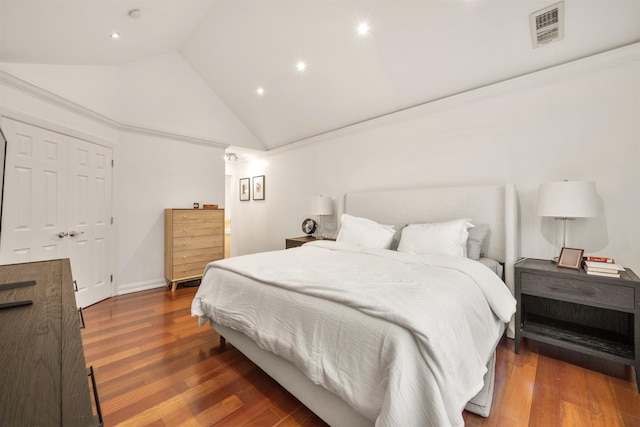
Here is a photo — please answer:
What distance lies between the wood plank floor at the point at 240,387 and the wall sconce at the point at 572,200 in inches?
44.8

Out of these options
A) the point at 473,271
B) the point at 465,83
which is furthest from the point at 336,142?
the point at 473,271

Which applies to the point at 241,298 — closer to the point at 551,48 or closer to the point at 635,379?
the point at 635,379

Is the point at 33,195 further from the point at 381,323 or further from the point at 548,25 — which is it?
the point at 548,25

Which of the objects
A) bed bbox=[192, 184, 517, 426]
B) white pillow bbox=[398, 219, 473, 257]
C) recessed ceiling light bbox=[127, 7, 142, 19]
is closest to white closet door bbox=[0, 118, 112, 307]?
recessed ceiling light bbox=[127, 7, 142, 19]

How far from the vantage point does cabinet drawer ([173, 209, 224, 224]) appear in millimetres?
3962

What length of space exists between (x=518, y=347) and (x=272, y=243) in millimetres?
4156

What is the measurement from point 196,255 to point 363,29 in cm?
375

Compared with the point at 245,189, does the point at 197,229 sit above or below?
below

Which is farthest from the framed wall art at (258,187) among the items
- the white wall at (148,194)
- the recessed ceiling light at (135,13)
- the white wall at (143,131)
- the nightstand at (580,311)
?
the nightstand at (580,311)

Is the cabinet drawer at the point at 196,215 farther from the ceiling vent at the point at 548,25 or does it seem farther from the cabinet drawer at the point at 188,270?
the ceiling vent at the point at 548,25

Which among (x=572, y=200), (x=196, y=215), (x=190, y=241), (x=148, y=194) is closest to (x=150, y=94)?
(x=148, y=194)

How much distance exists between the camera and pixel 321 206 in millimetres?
4020

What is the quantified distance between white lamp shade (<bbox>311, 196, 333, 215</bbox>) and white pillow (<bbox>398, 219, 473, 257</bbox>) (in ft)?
5.22

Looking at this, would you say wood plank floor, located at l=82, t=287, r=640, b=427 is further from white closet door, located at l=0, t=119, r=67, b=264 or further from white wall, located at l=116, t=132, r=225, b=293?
white wall, located at l=116, t=132, r=225, b=293
